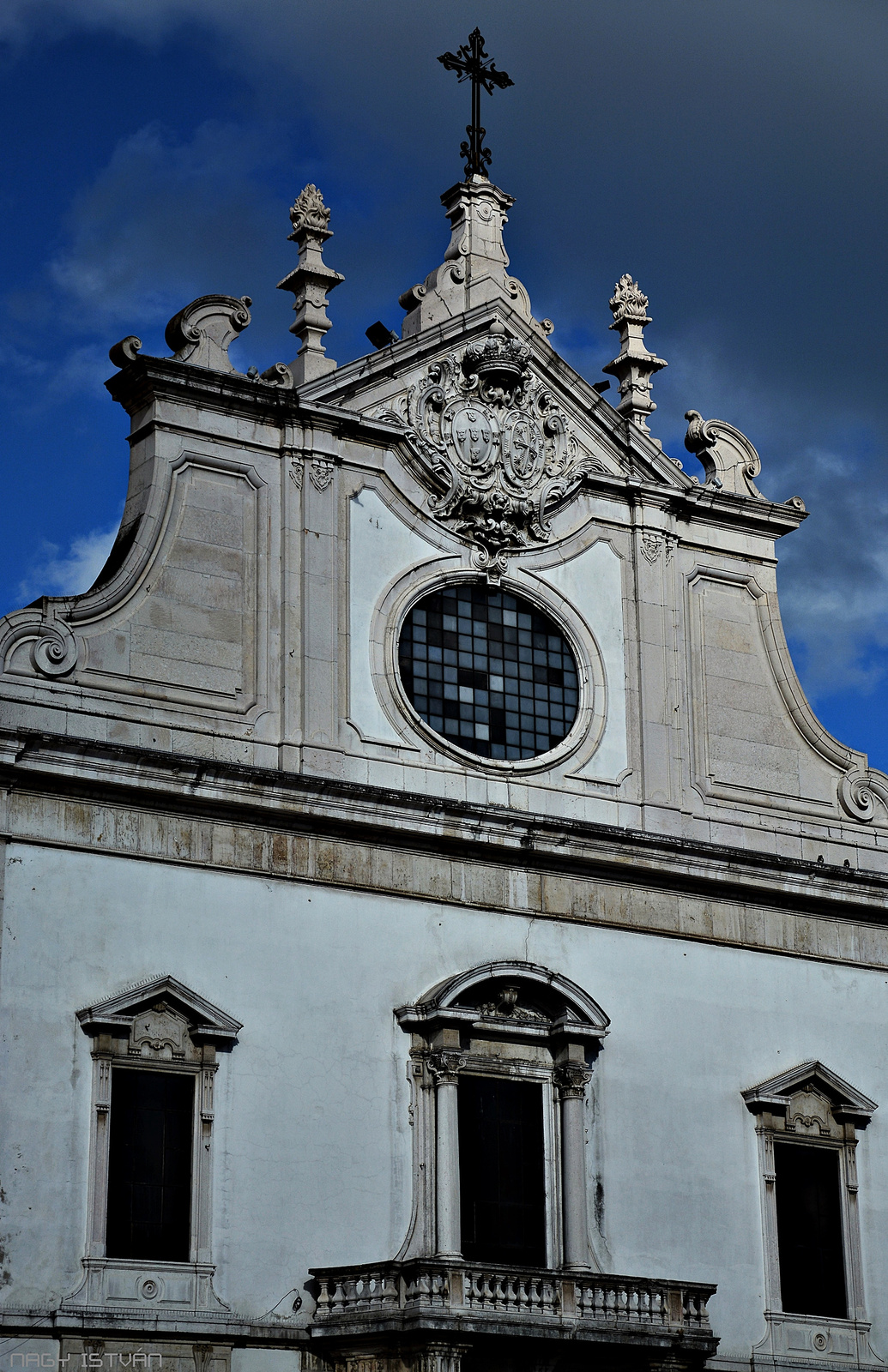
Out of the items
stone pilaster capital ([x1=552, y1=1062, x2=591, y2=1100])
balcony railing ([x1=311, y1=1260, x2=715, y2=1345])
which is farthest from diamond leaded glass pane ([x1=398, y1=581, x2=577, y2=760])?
balcony railing ([x1=311, y1=1260, x2=715, y2=1345])

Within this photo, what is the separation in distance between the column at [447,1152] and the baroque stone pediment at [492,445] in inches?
266

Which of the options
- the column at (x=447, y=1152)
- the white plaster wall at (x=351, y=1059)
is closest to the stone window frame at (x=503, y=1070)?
the column at (x=447, y=1152)

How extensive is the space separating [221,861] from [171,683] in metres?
2.23

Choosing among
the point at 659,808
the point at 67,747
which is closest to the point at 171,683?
the point at 67,747

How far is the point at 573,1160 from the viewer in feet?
89.6

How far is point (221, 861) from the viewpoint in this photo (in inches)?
1038

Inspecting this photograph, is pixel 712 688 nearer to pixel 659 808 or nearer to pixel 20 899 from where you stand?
pixel 659 808

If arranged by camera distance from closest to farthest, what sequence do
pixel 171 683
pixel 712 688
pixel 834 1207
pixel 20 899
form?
pixel 20 899, pixel 171 683, pixel 834 1207, pixel 712 688

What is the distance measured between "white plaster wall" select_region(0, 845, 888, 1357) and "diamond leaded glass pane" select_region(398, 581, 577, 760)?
2.53m

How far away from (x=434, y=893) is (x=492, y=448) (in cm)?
629

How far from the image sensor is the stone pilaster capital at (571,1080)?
27.7 meters

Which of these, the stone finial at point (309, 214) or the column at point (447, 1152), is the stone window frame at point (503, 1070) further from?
the stone finial at point (309, 214)

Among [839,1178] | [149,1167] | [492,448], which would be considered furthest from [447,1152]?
[492,448]

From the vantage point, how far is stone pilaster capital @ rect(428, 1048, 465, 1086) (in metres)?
26.8
